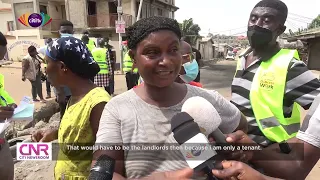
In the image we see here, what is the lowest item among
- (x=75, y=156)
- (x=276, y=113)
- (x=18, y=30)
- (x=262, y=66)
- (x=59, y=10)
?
(x=75, y=156)

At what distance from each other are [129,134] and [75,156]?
73 cm

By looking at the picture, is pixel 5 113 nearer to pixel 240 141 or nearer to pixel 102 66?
pixel 240 141

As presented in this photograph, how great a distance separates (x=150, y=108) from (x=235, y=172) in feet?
1.52

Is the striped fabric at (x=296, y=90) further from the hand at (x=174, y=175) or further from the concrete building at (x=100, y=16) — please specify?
the concrete building at (x=100, y=16)

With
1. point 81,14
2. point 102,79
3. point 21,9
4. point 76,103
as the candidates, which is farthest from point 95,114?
point 21,9

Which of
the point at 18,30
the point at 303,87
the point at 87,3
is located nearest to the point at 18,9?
the point at 18,30

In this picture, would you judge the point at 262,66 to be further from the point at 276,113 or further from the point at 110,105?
the point at 110,105

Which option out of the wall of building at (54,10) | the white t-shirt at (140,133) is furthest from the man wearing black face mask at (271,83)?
the wall of building at (54,10)

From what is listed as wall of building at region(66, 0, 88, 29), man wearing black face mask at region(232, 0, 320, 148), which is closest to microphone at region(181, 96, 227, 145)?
man wearing black face mask at region(232, 0, 320, 148)

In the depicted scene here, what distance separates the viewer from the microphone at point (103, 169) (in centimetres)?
95

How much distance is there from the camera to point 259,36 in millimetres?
1895

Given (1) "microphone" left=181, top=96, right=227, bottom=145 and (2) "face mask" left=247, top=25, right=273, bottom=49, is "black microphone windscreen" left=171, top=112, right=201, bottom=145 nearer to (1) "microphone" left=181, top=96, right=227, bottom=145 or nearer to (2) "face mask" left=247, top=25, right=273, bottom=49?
(1) "microphone" left=181, top=96, right=227, bottom=145

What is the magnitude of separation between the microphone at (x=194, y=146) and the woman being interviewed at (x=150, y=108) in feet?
0.68

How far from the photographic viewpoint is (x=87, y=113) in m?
1.62
